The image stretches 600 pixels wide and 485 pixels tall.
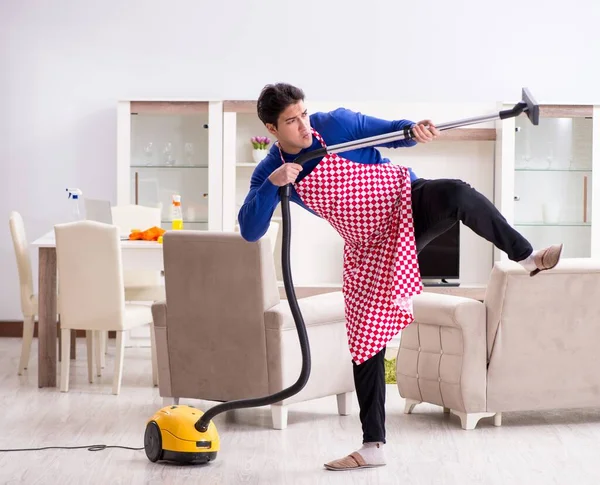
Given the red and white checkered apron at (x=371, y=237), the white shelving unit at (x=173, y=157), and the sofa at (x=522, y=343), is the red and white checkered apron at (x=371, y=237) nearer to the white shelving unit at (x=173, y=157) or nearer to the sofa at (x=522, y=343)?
the sofa at (x=522, y=343)

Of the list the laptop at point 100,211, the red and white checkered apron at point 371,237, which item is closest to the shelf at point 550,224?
the laptop at point 100,211

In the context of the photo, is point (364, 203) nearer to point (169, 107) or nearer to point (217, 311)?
point (217, 311)

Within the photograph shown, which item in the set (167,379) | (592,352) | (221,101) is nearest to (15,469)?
(167,379)

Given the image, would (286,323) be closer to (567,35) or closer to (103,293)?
(103,293)

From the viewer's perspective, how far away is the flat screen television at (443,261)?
6500 millimetres

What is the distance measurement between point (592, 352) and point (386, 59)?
3321 mm

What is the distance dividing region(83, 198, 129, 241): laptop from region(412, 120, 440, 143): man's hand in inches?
113

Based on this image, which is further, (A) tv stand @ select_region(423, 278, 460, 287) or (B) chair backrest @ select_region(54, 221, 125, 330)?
(A) tv stand @ select_region(423, 278, 460, 287)

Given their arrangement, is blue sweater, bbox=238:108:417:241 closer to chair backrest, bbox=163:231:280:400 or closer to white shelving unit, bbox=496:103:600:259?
chair backrest, bbox=163:231:280:400

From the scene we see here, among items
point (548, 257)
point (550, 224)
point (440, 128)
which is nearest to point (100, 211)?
point (550, 224)

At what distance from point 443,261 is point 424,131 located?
3.79m

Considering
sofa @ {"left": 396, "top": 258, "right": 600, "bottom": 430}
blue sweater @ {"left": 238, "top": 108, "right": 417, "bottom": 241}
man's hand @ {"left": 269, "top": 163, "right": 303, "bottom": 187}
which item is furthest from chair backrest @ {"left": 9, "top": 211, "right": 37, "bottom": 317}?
man's hand @ {"left": 269, "top": 163, "right": 303, "bottom": 187}

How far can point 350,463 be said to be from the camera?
3.41 metres

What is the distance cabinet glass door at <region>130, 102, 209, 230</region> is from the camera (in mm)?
6473
